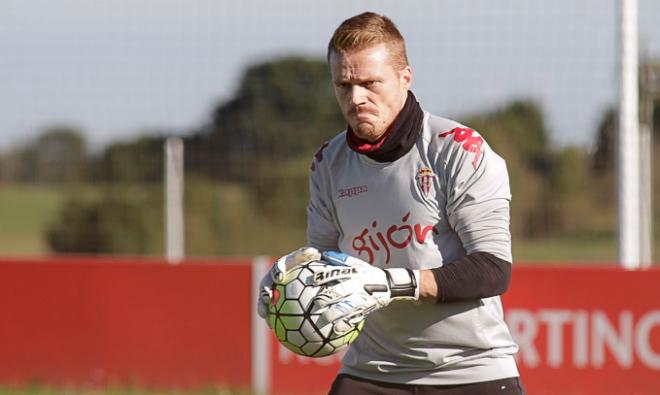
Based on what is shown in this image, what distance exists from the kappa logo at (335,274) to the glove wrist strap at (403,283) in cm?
12

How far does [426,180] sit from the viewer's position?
4191 millimetres

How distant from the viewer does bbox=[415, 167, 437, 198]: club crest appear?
4.18 meters

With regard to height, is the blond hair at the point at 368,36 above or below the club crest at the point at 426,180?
above

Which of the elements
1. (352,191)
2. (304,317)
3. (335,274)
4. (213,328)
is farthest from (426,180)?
(213,328)

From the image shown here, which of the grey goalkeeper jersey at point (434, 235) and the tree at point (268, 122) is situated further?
the tree at point (268, 122)

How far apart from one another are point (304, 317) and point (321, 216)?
0.61 metres

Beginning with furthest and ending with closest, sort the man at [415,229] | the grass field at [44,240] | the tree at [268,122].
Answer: the grass field at [44,240] → the tree at [268,122] → the man at [415,229]

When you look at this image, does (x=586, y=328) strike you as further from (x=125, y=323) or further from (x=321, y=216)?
(x=321, y=216)

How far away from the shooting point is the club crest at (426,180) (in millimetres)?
4184

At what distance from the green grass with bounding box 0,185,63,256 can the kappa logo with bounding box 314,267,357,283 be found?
36.9ft

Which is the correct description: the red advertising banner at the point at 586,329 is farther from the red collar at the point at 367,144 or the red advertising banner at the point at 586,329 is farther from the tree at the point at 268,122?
the red collar at the point at 367,144

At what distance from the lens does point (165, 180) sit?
12266 mm

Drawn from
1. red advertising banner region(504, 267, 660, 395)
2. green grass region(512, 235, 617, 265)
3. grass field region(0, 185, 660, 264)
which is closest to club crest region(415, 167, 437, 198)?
red advertising banner region(504, 267, 660, 395)

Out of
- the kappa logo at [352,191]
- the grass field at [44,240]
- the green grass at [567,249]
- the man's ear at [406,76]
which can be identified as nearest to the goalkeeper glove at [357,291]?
the kappa logo at [352,191]
